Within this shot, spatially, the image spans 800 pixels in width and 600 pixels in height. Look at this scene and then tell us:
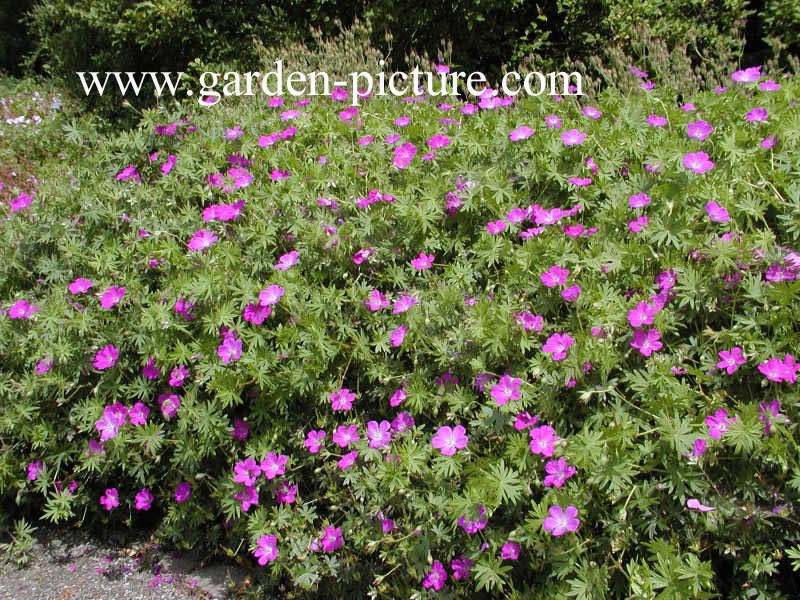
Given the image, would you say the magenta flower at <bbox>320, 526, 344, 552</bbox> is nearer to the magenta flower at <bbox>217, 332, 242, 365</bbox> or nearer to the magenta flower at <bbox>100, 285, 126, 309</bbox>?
the magenta flower at <bbox>217, 332, 242, 365</bbox>

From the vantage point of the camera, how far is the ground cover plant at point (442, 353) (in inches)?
74.2

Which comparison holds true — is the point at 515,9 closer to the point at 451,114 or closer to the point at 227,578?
the point at 451,114

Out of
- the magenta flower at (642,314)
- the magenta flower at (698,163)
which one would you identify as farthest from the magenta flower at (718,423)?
the magenta flower at (698,163)

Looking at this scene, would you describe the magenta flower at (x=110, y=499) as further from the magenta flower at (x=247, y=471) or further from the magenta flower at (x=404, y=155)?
the magenta flower at (x=404, y=155)

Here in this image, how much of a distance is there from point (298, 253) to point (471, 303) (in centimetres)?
68

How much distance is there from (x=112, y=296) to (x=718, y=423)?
2021 millimetres

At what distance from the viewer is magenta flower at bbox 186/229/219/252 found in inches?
107

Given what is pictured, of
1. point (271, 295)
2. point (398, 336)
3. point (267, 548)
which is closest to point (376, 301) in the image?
point (398, 336)

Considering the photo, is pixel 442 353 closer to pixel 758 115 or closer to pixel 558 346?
pixel 558 346

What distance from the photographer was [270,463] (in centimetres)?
236

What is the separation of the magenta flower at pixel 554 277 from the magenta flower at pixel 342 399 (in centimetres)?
67

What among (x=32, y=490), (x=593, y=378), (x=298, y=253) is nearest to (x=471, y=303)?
(x=593, y=378)

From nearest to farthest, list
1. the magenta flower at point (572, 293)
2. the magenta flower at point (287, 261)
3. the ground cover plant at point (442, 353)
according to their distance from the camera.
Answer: the ground cover plant at point (442, 353)
the magenta flower at point (572, 293)
the magenta flower at point (287, 261)

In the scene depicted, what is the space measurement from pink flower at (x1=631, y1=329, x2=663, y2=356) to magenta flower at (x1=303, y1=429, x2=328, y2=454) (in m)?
0.96
